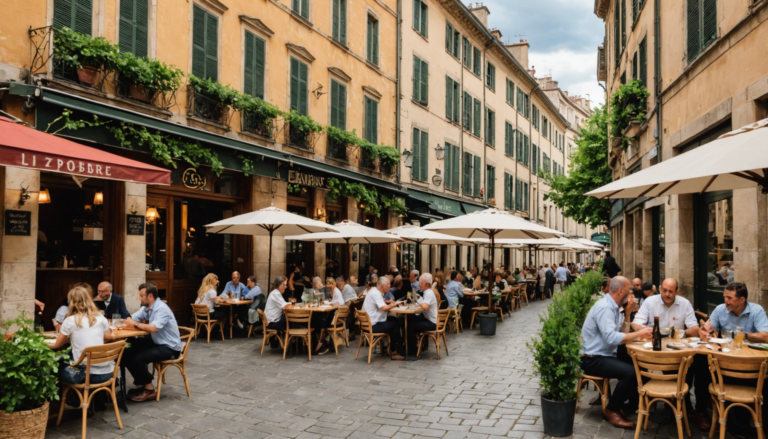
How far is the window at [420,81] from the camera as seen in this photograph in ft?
70.5

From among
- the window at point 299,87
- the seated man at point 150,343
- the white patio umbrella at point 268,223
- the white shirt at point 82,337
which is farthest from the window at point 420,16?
the white shirt at point 82,337

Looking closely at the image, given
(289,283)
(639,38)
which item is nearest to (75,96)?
(289,283)

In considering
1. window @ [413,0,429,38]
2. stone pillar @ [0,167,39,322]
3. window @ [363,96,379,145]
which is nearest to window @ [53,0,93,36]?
stone pillar @ [0,167,39,322]

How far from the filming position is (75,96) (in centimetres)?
868

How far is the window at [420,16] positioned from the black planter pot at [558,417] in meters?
18.7

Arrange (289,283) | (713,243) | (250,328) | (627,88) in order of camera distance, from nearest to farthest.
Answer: (713,243), (250,328), (289,283), (627,88)

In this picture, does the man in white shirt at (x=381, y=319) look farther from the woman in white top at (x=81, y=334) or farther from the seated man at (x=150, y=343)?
the woman in white top at (x=81, y=334)

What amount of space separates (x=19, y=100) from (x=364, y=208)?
11.4 metres

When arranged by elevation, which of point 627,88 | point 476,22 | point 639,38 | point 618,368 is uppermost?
point 476,22

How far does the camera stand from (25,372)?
4.72 metres

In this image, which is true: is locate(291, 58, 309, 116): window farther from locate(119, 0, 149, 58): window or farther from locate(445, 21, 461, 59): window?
locate(445, 21, 461, 59): window

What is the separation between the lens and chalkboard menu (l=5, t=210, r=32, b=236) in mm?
7953

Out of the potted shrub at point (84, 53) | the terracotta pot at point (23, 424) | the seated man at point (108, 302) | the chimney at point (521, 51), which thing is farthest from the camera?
the chimney at point (521, 51)

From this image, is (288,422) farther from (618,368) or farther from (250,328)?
(250,328)
